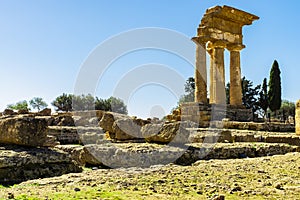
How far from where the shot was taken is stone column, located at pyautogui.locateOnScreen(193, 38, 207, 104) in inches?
926

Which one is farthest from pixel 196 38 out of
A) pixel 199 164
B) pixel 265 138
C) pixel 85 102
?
pixel 85 102

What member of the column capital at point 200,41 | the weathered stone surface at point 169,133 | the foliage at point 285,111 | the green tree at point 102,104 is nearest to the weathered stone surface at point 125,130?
the weathered stone surface at point 169,133

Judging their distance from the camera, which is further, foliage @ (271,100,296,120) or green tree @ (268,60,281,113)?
green tree @ (268,60,281,113)

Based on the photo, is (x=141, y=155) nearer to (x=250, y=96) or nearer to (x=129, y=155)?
(x=129, y=155)

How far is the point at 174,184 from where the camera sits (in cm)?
551

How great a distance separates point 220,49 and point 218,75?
1.84m

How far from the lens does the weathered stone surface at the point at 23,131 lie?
7012mm

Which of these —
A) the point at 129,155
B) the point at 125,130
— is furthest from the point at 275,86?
the point at 129,155

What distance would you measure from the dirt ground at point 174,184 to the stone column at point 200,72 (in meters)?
16.3

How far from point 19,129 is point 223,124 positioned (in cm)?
1249

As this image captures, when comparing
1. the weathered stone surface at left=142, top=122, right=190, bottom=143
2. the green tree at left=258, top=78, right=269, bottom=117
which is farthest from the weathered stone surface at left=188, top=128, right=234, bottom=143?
the green tree at left=258, top=78, right=269, bottom=117

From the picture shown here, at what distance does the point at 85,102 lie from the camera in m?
51.6

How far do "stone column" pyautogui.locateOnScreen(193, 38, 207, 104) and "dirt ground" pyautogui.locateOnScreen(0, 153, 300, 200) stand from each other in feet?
53.6

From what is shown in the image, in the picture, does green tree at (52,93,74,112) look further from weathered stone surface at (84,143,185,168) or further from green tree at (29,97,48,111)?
weathered stone surface at (84,143,185,168)
